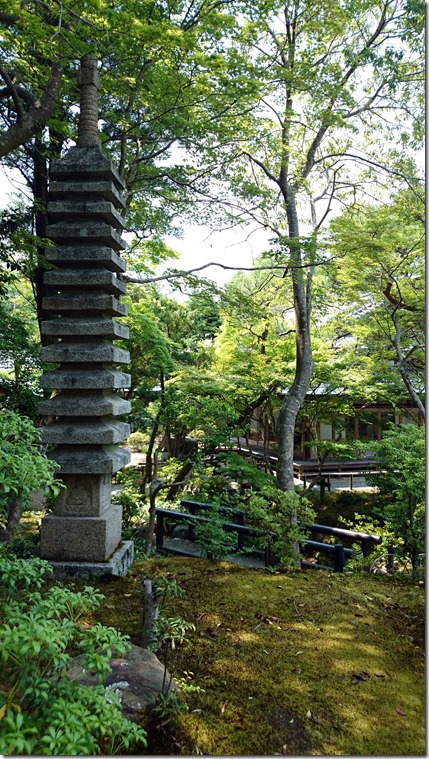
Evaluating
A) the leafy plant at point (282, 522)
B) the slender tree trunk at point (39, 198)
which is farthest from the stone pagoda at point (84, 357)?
the slender tree trunk at point (39, 198)

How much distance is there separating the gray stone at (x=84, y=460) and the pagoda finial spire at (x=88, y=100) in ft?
7.15

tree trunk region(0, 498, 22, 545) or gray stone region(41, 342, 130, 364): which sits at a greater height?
gray stone region(41, 342, 130, 364)

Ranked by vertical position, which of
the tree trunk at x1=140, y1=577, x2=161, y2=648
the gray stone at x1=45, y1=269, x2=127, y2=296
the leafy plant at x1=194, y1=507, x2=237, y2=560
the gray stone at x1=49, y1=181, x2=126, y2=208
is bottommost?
the leafy plant at x1=194, y1=507, x2=237, y2=560

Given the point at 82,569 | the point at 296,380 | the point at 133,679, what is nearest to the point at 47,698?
the point at 133,679

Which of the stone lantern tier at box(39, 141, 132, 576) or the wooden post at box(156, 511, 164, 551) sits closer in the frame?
the stone lantern tier at box(39, 141, 132, 576)

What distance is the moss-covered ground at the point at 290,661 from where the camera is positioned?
1.82 m

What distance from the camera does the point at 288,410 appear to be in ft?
26.8

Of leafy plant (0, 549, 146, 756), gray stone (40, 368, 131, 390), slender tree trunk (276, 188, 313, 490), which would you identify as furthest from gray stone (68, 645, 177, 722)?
slender tree trunk (276, 188, 313, 490)

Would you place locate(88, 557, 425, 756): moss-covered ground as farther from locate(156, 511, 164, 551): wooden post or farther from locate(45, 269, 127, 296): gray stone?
locate(45, 269, 127, 296): gray stone

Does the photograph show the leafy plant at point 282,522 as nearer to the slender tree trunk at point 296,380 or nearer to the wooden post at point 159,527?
the wooden post at point 159,527

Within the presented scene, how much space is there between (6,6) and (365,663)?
5.26m

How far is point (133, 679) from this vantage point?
186cm

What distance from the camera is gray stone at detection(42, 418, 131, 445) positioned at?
118 inches

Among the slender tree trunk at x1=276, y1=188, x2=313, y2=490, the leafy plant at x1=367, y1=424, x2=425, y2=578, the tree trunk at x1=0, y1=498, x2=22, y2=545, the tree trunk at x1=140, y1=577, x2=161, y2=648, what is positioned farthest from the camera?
the slender tree trunk at x1=276, y1=188, x2=313, y2=490
